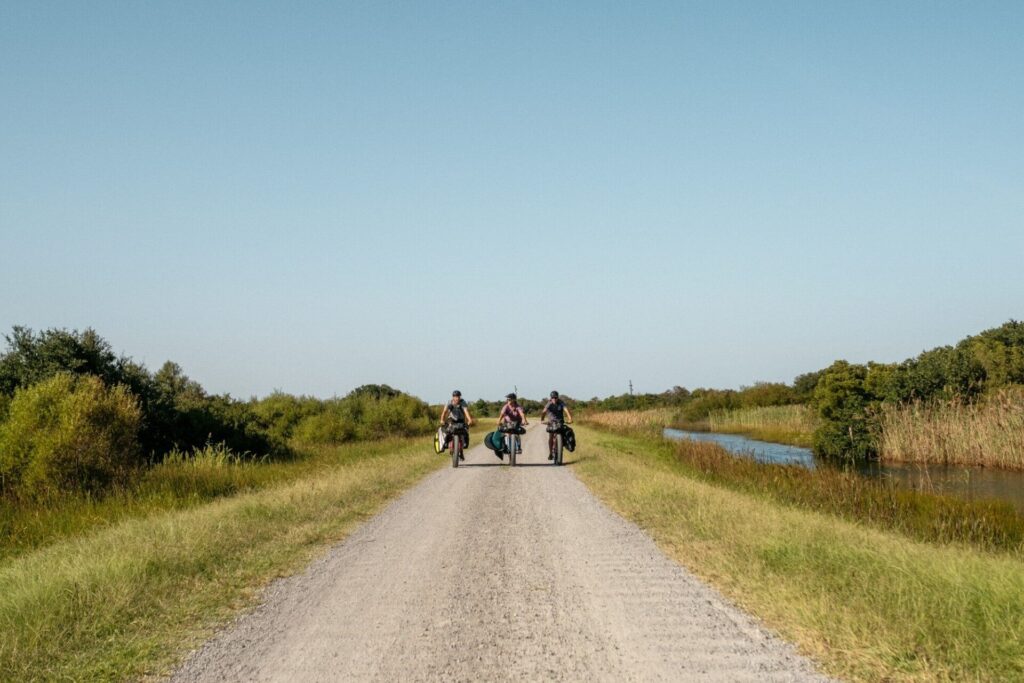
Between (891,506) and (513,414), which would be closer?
(891,506)

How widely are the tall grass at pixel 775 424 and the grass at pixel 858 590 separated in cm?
3838

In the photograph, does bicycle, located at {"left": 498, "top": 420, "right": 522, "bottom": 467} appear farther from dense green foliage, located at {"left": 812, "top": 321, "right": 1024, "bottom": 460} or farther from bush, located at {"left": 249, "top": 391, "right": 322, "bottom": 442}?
bush, located at {"left": 249, "top": 391, "right": 322, "bottom": 442}

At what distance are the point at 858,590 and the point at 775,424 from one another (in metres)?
52.9

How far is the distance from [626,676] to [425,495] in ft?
34.8

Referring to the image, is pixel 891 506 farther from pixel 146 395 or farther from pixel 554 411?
pixel 146 395

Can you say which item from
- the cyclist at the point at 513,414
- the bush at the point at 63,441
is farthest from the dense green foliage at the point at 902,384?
the bush at the point at 63,441

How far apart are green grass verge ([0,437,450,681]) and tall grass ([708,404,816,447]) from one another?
40591 mm

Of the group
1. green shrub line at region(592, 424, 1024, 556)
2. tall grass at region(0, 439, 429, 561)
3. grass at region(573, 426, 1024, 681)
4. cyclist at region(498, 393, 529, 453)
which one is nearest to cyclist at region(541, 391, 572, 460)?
cyclist at region(498, 393, 529, 453)

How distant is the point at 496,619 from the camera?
6.11 metres

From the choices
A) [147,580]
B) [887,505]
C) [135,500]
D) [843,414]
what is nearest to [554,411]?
[887,505]

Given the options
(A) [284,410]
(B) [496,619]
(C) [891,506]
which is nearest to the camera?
(B) [496,619]

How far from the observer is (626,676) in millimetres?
4809

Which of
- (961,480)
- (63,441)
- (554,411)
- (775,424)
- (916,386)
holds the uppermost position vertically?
(916,386)

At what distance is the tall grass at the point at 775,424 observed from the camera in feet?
164
